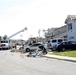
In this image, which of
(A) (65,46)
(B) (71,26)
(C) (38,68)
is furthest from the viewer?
(B) (71,26)

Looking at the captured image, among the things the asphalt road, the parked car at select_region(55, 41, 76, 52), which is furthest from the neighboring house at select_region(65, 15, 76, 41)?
the asphalt road

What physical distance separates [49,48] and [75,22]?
10729mm

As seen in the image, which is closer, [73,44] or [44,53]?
Answer: [44,53]

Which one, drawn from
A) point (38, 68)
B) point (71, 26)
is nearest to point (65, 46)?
point (71, 26)

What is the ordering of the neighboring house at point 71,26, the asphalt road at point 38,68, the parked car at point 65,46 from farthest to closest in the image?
the neighboring house at point 71,26 < the parked car at point 65,46 < the asphalt road at point 38,68

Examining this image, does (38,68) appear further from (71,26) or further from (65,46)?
(71,26)

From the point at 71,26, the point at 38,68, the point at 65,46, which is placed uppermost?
the point at 71,26

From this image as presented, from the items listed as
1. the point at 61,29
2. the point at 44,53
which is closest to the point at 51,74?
the point at 44,53

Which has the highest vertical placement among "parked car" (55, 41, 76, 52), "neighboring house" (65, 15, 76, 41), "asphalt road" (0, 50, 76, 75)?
"neighboring house" (65, 15, 76, 41)

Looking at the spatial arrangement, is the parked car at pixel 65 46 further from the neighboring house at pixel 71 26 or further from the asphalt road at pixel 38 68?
the asphalt road at pixel 38 68

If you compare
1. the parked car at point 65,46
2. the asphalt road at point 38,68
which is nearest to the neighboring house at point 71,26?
the parked car at point 65,46

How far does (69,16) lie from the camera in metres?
61.4

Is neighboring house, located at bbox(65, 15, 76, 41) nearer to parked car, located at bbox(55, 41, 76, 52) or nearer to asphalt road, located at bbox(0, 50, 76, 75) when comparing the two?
parked car, located at bbox(55, 41, 76, 52)

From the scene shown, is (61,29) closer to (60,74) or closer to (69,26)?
(69,26)
